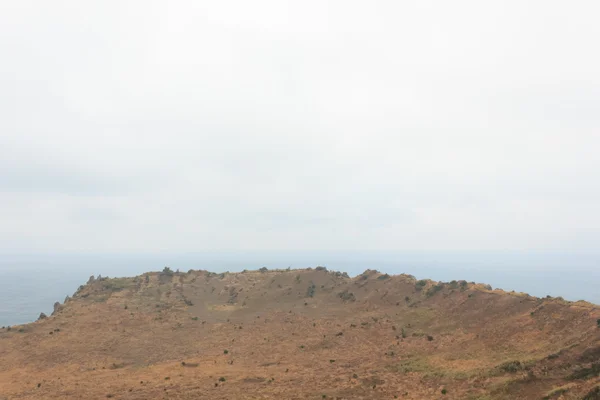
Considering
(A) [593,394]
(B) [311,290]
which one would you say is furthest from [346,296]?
(A) [593,394]

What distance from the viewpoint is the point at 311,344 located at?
139 feet

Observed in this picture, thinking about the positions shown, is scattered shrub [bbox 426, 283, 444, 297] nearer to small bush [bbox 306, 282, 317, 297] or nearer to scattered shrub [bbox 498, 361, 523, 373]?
small bush [bbox 306, 282, 317, 297]

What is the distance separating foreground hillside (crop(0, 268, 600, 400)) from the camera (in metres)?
25.3

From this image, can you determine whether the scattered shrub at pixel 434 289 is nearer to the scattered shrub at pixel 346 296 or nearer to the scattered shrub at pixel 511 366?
the scattered shrub at pixel 346 296

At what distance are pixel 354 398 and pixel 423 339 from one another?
685 inches

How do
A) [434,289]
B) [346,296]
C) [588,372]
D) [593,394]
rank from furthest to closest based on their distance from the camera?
1. [346,296]
2. [434,289]
3. [588,372]
4. [593,394]

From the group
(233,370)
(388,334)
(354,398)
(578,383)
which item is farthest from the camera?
(388,334)

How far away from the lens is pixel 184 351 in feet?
143

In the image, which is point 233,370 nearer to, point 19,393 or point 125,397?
point 125,397

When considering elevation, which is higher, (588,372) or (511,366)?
(588,372)

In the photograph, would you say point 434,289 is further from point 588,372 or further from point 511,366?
point 588,372

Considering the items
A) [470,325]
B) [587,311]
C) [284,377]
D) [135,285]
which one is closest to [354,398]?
[284,377]

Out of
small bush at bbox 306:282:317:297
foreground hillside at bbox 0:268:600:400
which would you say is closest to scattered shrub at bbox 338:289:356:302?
foreground hillside at bbox 0:268:600:400

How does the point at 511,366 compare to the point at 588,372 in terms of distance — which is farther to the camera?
the point at 511,366
